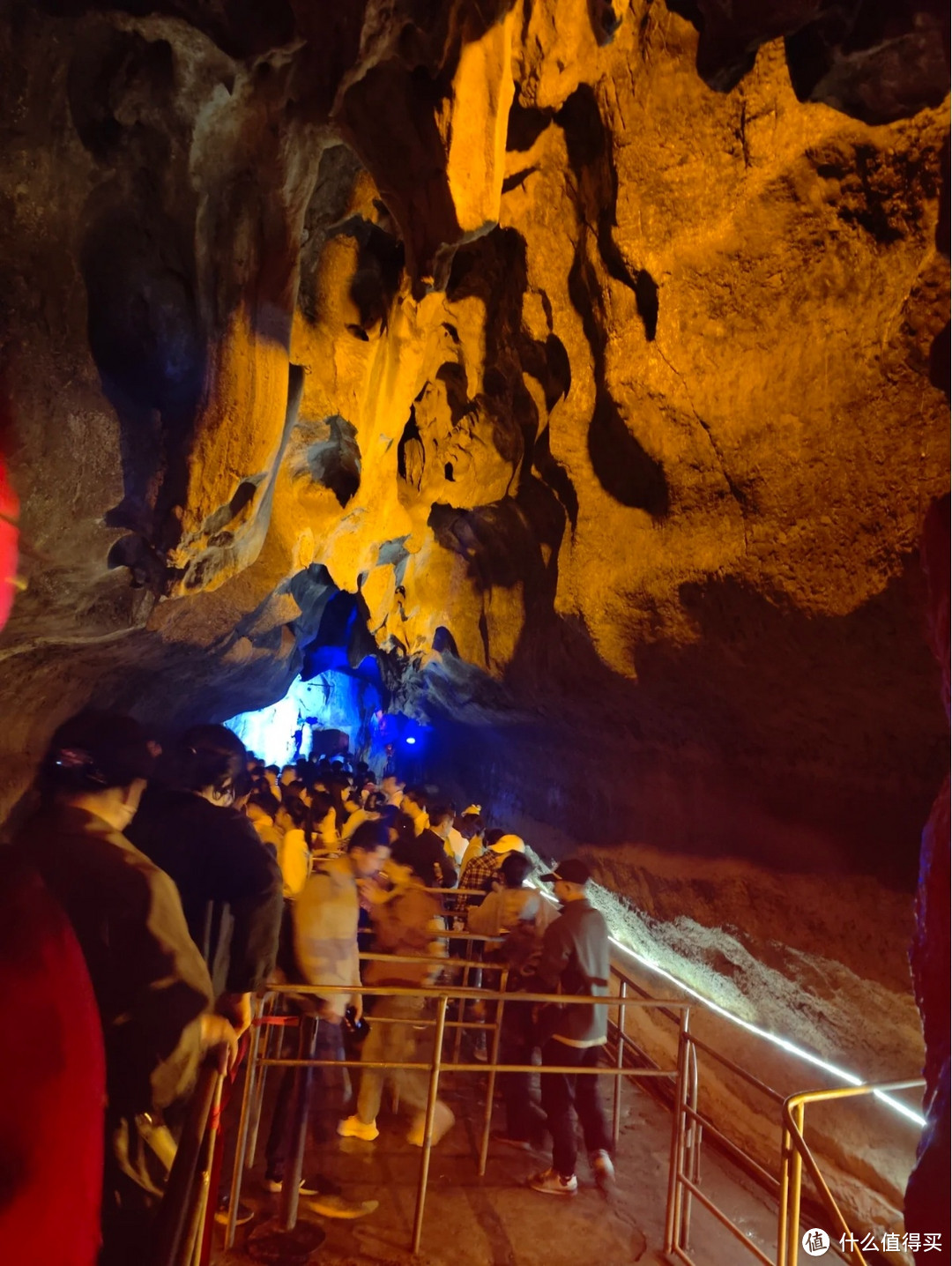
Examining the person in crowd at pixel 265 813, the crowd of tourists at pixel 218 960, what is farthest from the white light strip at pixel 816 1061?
the person in crowd at pixel 265 813

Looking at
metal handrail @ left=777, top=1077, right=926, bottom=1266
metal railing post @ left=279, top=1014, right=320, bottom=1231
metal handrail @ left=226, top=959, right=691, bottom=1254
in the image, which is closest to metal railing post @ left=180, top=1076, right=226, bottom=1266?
metal handrail @ left=226, top=959, right=691, bottom=1254

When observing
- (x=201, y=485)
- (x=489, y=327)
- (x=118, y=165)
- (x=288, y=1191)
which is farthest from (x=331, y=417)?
(x=288, y=1191)

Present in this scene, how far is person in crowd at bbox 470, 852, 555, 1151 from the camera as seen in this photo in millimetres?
4883

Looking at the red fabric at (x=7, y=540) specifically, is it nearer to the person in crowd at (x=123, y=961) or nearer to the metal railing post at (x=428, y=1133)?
the person in crowd at (x=123, y=961)

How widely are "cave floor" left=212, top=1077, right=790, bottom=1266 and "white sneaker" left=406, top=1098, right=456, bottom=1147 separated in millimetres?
51

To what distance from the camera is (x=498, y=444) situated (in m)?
8.49

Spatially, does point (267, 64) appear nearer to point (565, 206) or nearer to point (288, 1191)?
point (565, 206)

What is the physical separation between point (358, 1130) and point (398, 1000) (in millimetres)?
814

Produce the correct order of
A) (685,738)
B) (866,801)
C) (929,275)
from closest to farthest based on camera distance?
(929,275) < (866,801) < (685,738)

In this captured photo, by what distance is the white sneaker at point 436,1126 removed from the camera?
4711 millimetres

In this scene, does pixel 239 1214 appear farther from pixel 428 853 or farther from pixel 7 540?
pixel 7 540

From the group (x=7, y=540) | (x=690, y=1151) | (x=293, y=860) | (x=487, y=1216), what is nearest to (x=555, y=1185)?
(x=487, y=1216)

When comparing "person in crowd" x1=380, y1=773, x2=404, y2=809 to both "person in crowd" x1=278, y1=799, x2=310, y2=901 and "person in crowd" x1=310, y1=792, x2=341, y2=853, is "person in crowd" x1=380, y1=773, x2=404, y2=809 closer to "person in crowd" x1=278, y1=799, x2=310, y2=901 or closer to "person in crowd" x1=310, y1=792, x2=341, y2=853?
"person in crowd" x1=310, y1=792, x2=341, y2=853

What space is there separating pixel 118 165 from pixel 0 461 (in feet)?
6.88
